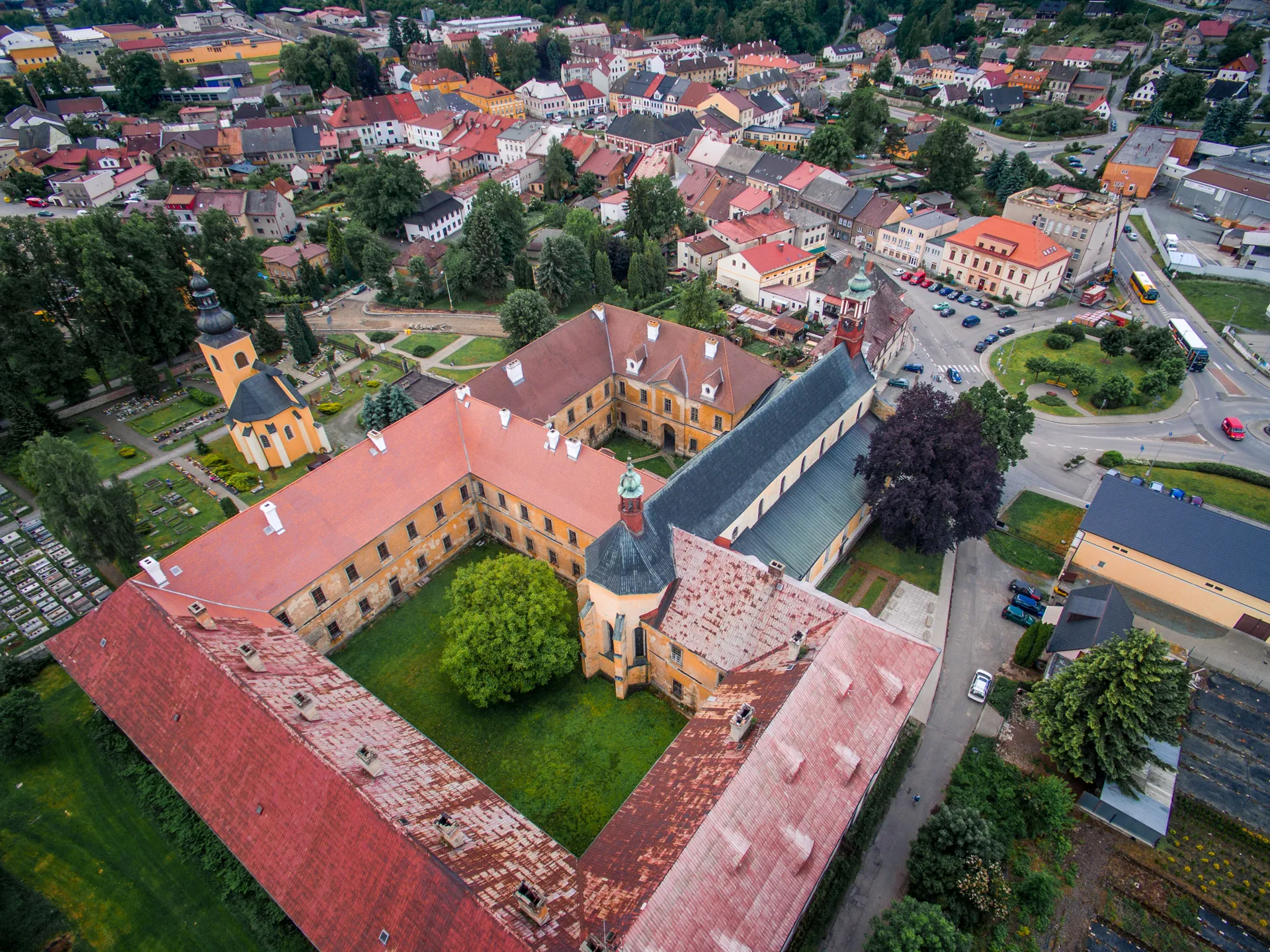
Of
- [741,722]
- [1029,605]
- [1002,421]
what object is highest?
[741,722]

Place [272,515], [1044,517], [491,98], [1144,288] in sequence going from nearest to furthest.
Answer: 1. [272,515]
2. [1044,517]
3. [1144,288]
4. [491,98]

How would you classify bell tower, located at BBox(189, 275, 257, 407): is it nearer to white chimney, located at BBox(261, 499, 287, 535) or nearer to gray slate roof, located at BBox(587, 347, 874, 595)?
Answer: white chimney, located at BBox(261, 499, 287, 535)

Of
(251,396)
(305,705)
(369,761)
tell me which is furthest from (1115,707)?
(251,396)

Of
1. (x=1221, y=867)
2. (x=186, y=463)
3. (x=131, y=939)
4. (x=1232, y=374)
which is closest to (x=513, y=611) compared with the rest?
(x=131, y=939)

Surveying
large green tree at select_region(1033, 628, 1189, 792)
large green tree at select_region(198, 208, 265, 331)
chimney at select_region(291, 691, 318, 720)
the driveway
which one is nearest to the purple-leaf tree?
the driveway

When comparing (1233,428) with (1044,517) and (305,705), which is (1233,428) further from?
(305,705)

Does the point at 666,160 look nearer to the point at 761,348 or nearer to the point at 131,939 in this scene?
the point at 761,348

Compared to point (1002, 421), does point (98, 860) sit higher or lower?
lower
